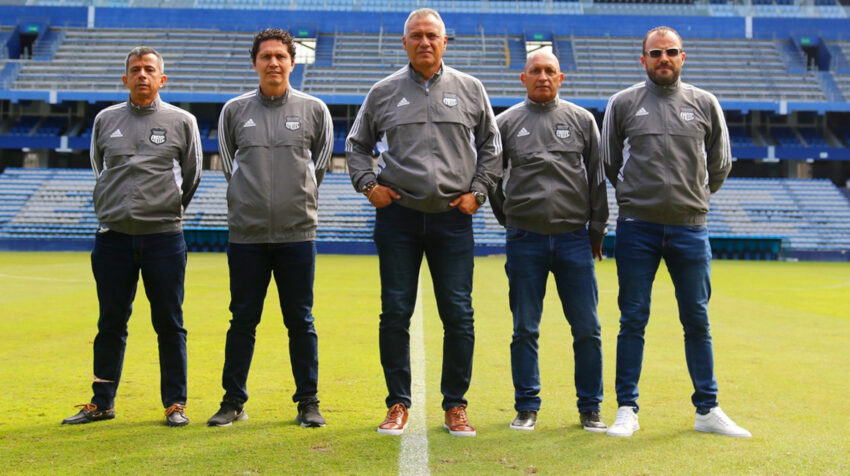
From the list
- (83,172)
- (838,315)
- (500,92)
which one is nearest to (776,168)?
(500,92)

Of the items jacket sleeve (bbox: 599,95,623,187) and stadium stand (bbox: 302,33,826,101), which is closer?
jacket sleeve (bbox: 599,95,623,187)

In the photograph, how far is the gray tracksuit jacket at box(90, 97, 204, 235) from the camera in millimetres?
4340

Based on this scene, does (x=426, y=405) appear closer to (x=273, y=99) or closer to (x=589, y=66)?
(x=273, y=99)

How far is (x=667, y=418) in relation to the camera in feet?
14.6

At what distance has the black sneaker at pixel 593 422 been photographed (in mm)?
4164

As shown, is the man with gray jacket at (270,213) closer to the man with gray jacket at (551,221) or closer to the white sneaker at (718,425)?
the man with gray jacket at (551,221)

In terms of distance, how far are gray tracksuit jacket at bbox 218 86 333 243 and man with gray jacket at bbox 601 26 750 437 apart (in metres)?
1.82

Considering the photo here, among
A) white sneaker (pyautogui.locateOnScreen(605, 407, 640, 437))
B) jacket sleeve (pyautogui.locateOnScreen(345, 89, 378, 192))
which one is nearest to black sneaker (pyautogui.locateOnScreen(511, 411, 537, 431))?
white sneaker (pyautogui.locateOnScreen(605, 407, 640, 437))

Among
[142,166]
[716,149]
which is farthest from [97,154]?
[716,149]

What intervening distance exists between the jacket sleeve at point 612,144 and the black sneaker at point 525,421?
4.76ft

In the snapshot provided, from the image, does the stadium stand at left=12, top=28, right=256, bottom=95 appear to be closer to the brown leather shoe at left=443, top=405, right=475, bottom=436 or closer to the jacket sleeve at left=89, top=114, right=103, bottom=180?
the jacket sleeve at left=89, top=114, right=103, bottom=180

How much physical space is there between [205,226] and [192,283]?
16.4 meters

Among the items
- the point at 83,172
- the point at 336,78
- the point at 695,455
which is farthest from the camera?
the point at 336,78

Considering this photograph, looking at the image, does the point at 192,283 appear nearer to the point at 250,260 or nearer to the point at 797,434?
the point at 250,260
